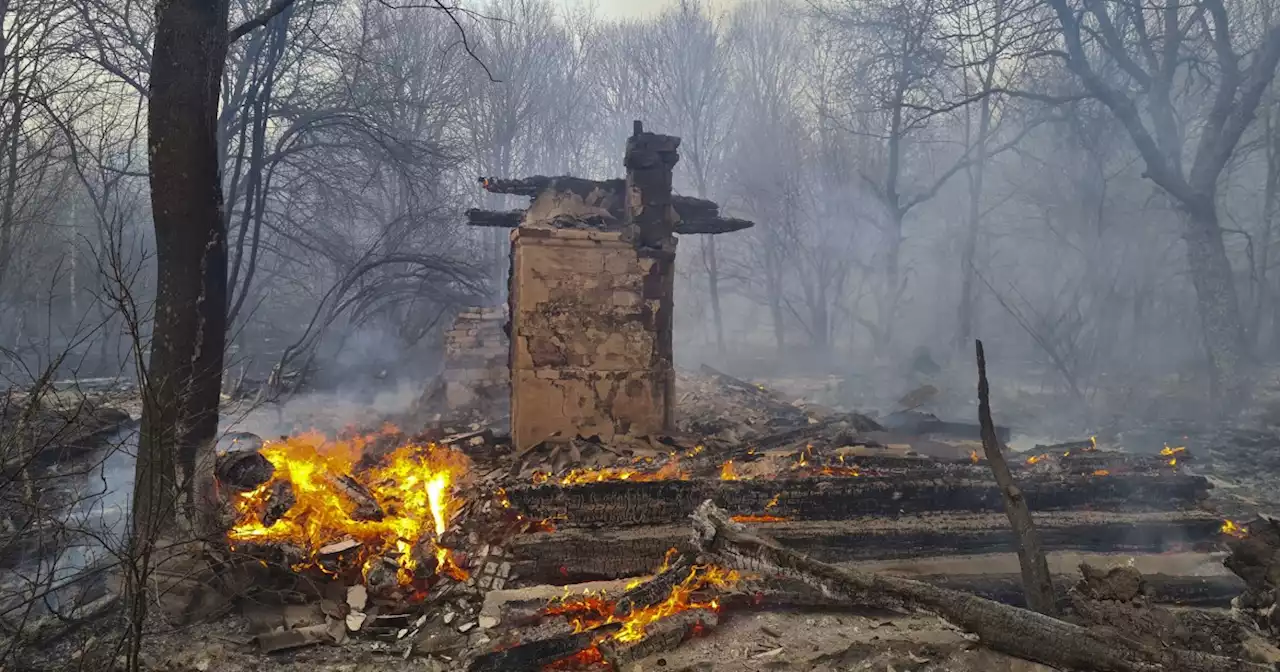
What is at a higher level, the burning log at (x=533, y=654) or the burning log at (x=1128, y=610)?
the burning log at (x=1128, y=610)

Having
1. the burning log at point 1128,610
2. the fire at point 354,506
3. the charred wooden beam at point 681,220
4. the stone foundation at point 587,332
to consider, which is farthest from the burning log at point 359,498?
the burning log at point 1128,610

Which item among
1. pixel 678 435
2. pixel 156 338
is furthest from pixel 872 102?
pixel 156 338

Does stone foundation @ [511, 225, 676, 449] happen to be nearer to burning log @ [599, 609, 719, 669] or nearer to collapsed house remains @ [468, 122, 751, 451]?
collapsed house remains @ [468, 122, 751, 451]

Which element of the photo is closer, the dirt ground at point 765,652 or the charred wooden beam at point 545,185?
the dirt ground at point 765,652

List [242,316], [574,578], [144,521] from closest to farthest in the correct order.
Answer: [144,521] → [574,578] → [242,316]

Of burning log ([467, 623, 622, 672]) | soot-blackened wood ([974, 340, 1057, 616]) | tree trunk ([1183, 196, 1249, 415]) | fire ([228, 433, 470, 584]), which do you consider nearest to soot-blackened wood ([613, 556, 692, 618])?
burning log ([467, 623, 622, 672])

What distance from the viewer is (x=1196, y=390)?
555 inches

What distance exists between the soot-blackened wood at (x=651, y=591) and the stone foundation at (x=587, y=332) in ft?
11.5

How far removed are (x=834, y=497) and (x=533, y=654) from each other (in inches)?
134

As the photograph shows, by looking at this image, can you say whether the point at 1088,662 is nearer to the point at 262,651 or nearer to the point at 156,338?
the point at 262,651

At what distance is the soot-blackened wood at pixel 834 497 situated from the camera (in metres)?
6.26

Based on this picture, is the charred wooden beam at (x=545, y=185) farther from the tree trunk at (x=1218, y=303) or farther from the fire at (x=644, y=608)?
the tree trunk at (x=1218, y=303)

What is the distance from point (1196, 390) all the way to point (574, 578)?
49.5ft

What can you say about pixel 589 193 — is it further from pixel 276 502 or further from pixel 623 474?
pixel 276 502
